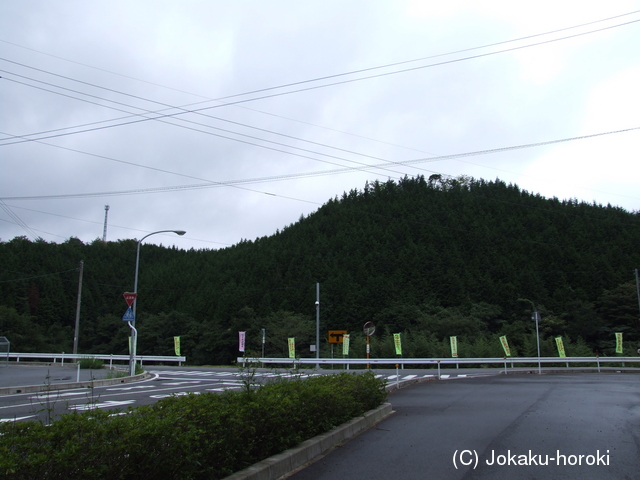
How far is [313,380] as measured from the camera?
8445 mm

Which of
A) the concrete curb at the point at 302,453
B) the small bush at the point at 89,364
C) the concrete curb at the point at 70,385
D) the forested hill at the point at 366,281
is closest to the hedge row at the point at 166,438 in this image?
the concrete curb at the point at 302,453

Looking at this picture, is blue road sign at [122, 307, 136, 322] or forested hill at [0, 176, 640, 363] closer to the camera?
blue road sign at [122, 307, 136, 322]

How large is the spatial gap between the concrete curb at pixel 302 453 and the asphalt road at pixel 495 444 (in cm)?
14

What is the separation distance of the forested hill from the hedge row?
1827 inches

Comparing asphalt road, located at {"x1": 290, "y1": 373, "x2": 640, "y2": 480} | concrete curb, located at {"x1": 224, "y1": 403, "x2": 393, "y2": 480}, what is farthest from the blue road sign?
concrete curb, located at {"x1": 224, "y1": 403, "x2": 393, "y2": 480}

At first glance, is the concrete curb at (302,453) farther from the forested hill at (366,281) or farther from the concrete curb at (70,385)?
the forested hill at (366,281)

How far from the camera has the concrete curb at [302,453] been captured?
5.09m

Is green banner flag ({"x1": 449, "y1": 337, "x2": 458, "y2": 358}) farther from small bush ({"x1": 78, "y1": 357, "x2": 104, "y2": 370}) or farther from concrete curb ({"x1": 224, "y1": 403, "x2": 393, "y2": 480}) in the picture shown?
concrete curb ({"x1": 224, "y1": 403, "x2": 393, "y2": 480})

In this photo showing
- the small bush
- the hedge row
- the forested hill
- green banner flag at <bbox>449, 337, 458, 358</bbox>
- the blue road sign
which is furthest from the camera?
the forested hill

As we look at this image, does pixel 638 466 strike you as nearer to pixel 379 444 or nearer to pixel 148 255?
pixel 379 444

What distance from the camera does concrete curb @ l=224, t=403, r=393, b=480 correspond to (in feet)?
16.7

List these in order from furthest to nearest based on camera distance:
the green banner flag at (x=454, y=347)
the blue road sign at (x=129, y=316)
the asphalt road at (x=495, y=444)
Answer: the green banner flag at (x=454, y=347) → the blue road sign at (x=129, y=316) → the asphalt road at (x=495, y=444)

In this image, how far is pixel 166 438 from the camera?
4.21m

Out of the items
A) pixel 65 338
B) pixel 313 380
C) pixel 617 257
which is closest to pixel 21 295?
pixel 65 338
